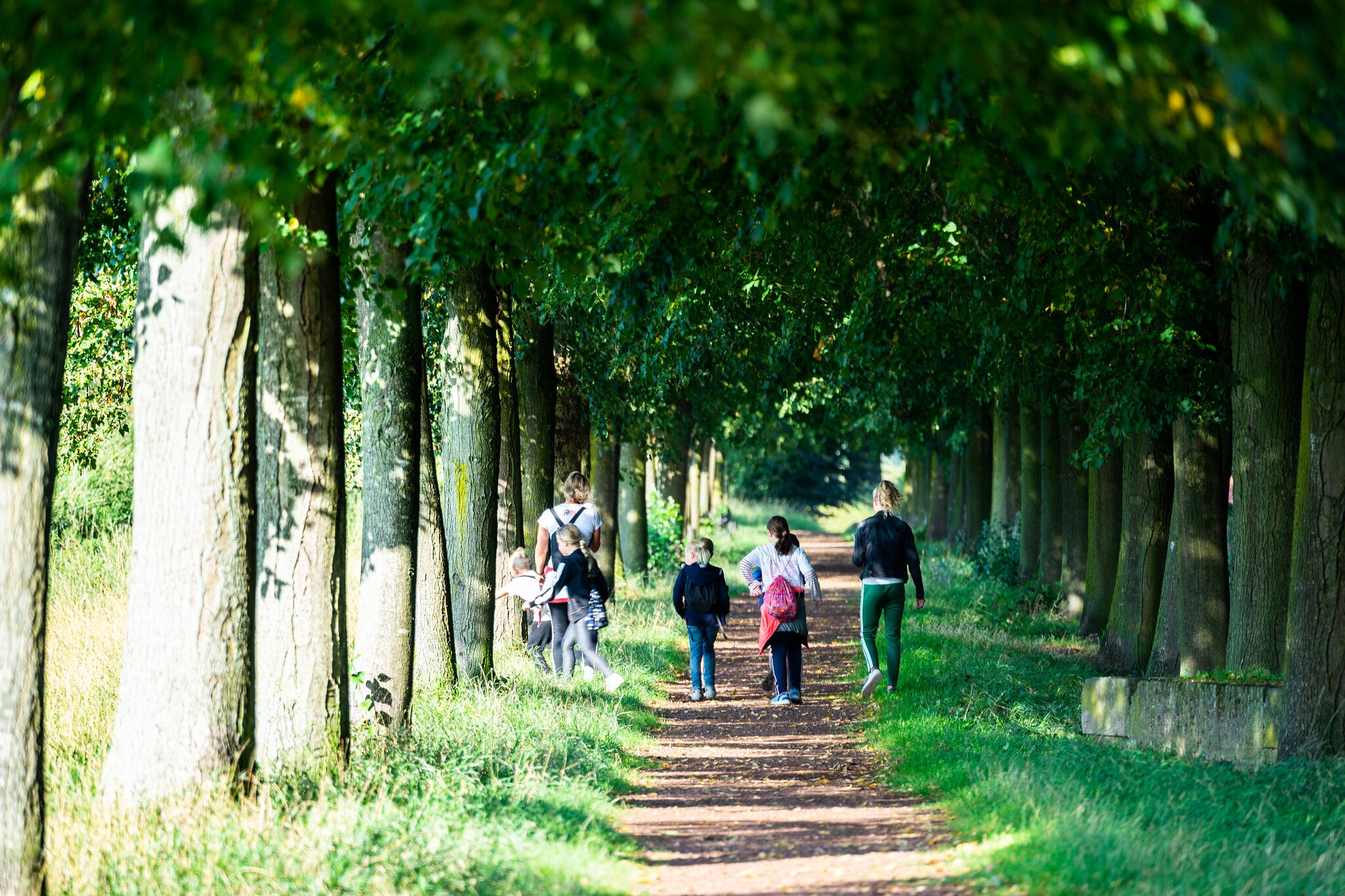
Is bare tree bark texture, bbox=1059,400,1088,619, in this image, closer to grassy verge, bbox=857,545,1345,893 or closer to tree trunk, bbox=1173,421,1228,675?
tree trunk, bbox=1173,421,1228,675

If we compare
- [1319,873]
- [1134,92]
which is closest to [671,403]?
[1319,873]

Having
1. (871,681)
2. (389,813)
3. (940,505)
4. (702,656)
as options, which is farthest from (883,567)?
(940,505)

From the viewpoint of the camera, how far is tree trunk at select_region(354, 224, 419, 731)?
9.03 m

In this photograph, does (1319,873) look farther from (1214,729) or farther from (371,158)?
(371,158)

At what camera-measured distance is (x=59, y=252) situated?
530 cm

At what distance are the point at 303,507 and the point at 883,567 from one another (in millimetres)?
6414

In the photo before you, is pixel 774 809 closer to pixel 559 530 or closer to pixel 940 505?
pixel 559 530

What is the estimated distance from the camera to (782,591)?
12367mm

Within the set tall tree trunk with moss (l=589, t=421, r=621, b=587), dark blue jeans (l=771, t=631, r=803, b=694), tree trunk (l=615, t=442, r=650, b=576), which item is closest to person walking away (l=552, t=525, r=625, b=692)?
dark blue jeans (l=771, t=631, r=803, b=694)

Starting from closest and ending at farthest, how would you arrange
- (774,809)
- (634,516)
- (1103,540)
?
(774,809) → (1103,540) → (634,516)

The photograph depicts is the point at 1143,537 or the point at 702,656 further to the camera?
the point at 1143,537

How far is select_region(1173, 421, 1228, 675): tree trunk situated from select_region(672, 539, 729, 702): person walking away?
14.1 ft

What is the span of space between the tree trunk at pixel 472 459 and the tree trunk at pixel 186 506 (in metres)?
5.25

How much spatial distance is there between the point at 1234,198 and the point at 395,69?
4.47m
